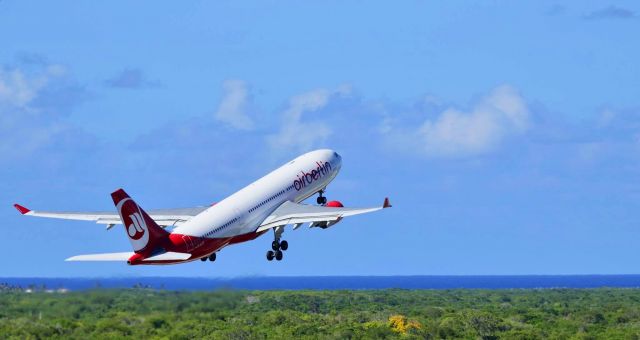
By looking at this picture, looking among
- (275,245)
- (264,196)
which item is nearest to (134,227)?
(264,196)

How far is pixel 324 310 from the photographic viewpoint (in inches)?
7692

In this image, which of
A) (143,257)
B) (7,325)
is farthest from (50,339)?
(143,257)

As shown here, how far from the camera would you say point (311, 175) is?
10400 centimetres

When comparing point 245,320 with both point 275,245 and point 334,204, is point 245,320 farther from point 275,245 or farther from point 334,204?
point 275,245

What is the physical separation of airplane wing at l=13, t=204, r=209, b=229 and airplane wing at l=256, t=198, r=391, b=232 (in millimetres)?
5242

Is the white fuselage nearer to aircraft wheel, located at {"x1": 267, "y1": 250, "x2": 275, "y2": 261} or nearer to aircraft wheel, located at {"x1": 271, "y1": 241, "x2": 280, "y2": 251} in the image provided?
aircraft wheel, located at {"x1": 271, "y1": 241, "x2": 280, "y2": 251}

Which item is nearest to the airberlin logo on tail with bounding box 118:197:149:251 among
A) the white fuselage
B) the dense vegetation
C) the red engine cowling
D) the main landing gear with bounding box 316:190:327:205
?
the dense vegetation

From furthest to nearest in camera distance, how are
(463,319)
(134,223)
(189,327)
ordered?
(463,319) → (189,327) → (134,223)

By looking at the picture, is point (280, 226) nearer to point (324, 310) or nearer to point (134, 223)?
point (134, 223)

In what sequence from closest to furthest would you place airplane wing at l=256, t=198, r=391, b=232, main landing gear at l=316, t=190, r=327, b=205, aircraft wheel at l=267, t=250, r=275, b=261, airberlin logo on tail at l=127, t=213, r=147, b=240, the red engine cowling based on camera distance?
airberlin logo on tail at l=127, t=213, r=147, b=240
airplane wing at l=256, t=198, r=391, b=232
aircraft wheel at l=267, t=250, r=275, b=261
the red engine cowling
main landing gear at l=316, t=190, r=327, b=205

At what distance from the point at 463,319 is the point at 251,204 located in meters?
72.3

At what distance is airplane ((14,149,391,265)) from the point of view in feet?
277

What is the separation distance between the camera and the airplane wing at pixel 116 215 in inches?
3787

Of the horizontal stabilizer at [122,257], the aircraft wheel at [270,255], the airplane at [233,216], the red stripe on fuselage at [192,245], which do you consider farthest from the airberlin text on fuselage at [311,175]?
the horizontal stabilizer at [122,257]
